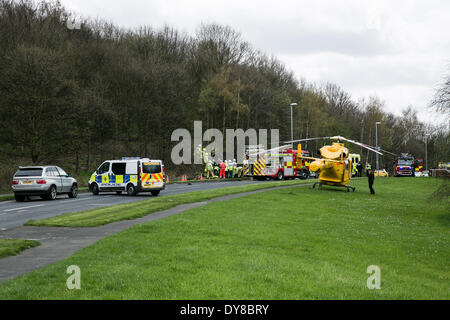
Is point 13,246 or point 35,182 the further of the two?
point 35,182

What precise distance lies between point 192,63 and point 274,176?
19.9 metres

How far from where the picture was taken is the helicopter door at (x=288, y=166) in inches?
1743

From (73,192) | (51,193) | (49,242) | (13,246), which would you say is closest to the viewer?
(13,246)

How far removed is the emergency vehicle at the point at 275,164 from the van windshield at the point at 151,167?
1717 cm

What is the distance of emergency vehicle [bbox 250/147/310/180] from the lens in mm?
43094

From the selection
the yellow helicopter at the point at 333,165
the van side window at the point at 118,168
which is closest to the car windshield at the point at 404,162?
the yellow helicopter at the point at 333,165

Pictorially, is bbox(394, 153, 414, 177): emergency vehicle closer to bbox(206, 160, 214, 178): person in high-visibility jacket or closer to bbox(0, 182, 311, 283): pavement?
bbox(206, 160, 214, 178): person in high-visibility jacket

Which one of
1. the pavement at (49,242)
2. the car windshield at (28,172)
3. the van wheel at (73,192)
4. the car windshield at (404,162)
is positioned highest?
the car windshield at (404,162)

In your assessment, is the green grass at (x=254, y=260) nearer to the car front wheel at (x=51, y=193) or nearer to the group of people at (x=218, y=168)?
the car front wheel at (x=51, y=193)

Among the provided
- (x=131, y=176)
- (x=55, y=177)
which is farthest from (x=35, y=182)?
(x=131, y=176)

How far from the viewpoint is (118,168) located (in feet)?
89.6

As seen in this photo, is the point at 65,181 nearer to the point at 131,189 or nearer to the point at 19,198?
the point at 19,198

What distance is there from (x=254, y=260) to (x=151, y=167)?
62.6 feet

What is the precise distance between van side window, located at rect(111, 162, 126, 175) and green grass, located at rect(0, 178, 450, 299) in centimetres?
1111
